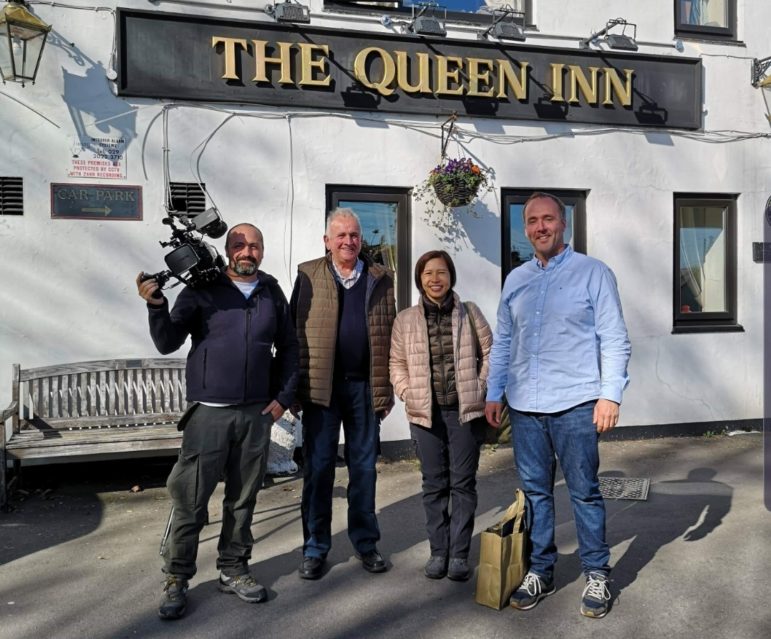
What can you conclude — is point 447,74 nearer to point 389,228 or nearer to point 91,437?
point 389,228

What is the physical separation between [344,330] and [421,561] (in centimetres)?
148

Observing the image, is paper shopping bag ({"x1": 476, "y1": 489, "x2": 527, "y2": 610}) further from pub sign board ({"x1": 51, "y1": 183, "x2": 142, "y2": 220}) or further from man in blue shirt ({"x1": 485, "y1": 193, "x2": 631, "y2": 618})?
pub sign board ({"x1": 51, "y1": 183, "x2": 142, "y2": 220})

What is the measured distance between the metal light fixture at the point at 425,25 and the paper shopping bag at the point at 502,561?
4.80 meters

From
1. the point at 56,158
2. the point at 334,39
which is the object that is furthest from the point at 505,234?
the point at 56,158

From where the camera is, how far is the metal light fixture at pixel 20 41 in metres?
5.89

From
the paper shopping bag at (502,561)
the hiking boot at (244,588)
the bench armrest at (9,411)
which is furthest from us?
the bench armrest at (9,411)

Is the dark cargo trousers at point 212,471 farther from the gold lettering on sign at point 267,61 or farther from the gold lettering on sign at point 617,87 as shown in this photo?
the gold lettering on sign at point 617,87

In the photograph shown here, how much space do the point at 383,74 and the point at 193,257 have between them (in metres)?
4.00

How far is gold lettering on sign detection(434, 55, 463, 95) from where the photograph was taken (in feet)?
24.0

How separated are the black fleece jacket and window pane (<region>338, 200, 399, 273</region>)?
11.0ft

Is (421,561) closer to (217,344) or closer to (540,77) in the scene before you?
(217,344)

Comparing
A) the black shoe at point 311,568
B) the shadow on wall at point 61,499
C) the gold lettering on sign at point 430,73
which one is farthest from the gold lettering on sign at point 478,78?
the black shoe at point 311,568

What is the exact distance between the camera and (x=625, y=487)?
20.5 ft

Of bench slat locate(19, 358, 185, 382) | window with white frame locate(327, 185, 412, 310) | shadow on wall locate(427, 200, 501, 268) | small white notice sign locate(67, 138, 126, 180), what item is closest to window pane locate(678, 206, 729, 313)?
shadow on wall locate(427, 200, 501, 268)
